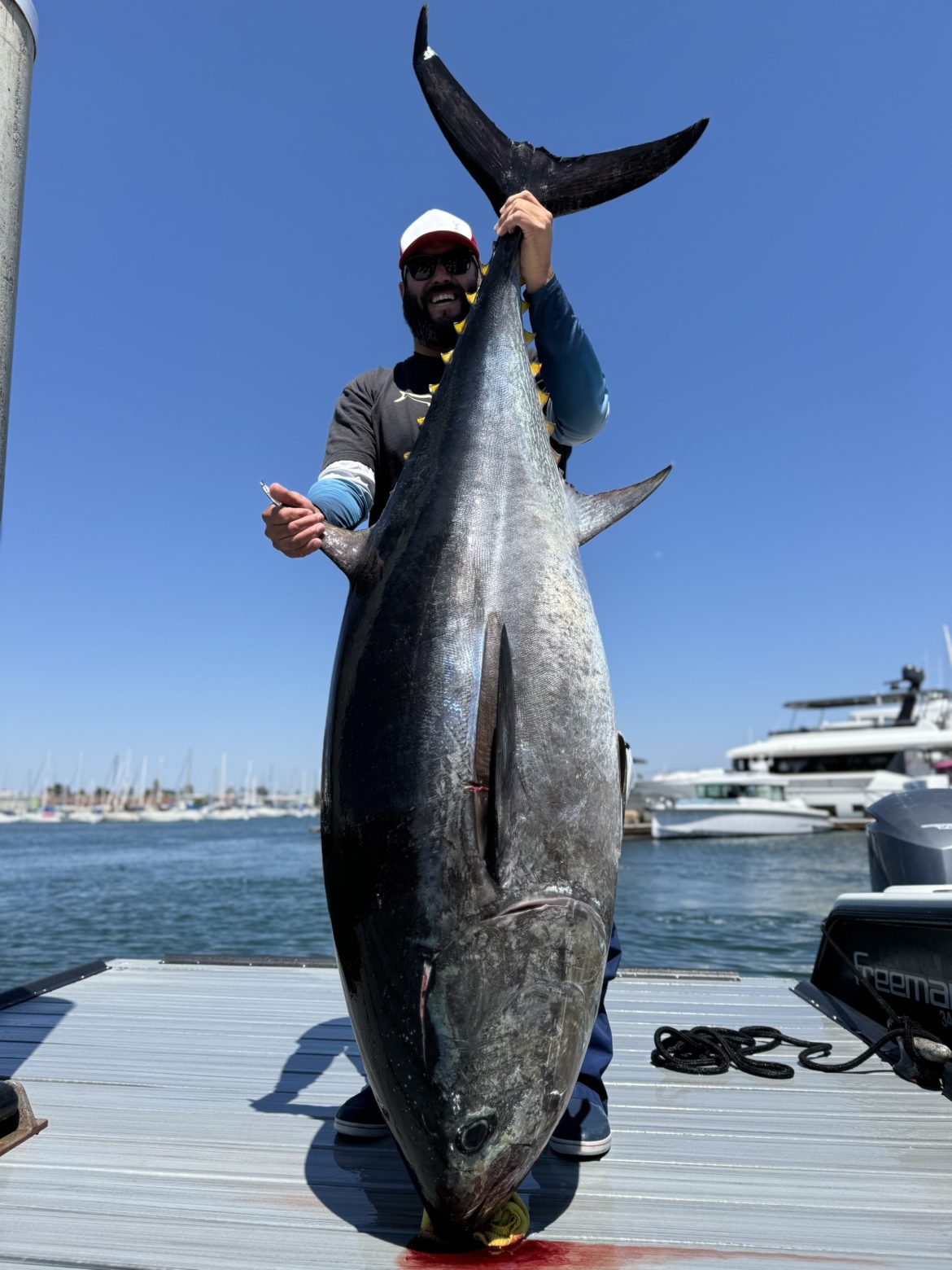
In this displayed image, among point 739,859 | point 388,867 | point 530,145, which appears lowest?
point 739,859

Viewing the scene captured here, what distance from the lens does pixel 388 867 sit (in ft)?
4.83

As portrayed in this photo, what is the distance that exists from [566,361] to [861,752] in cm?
4206

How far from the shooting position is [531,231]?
195cm

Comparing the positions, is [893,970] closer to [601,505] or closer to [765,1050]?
[765,1050]

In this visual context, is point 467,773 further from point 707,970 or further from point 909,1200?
point 707,970

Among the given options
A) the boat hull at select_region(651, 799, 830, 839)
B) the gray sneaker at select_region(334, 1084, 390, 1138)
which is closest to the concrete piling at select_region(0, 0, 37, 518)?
the gray sneaker at select_region(334, 1084, 390, 1138)

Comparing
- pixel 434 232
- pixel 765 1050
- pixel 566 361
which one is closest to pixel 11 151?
pixel 434 232

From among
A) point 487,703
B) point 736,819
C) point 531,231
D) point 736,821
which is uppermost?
point 531,231

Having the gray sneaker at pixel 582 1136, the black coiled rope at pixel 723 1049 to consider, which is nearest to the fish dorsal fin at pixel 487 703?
the gray sneaker at pixel 582 1136

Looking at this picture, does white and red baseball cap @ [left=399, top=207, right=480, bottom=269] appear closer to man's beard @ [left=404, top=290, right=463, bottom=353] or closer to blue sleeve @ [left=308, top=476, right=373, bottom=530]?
man's beard @ [left=404, top=290, right=463, bottom=353]

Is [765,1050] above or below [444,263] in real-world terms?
below

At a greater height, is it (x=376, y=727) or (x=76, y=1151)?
(x=376, y=727)

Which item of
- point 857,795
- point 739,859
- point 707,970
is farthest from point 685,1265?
point 857,795

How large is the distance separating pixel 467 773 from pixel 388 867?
0.22 metres
